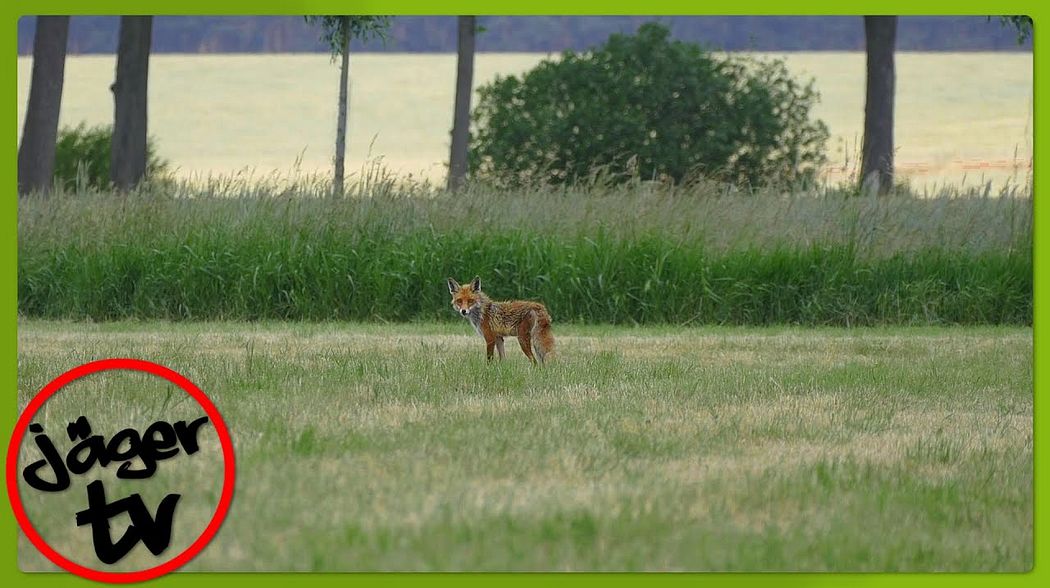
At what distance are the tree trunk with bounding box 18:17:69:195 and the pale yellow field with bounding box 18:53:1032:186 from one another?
1.67 ft

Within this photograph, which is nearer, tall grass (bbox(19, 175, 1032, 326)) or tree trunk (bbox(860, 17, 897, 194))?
tall grass (bbox(19, 175, 1032, 326))

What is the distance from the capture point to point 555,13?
623 centimetres

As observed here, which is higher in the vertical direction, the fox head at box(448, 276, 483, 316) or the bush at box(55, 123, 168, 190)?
the bush at box(55, 123, 168, 190)

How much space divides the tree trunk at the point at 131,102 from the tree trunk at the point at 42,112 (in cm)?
84

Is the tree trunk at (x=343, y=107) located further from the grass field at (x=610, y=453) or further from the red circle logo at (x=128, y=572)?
the red circle logo at (x=128, y=572)

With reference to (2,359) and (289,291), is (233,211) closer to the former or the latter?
(289,291)

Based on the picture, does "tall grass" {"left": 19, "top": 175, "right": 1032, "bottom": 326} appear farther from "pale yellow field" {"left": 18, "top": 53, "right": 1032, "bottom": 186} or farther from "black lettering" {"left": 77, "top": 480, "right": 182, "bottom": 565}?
"black lettering" {"left": 77, "top": 480, "right": 182, "bottom": 565}

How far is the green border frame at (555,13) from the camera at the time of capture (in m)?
4.54

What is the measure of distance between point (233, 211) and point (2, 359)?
6.50 metres

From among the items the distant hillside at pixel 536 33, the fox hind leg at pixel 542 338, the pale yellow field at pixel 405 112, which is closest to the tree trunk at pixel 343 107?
the pale yellow field at pixel 405 112

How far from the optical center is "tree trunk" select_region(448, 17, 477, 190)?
17828 mm

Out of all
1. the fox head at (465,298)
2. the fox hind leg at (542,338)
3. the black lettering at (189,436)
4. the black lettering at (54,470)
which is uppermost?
the fox head at (465,298)

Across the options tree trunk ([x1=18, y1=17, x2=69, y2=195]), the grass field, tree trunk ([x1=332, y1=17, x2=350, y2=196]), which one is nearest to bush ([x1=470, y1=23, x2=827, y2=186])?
tree trunk ([x1=332, y1=17, x2=350, y2=196])

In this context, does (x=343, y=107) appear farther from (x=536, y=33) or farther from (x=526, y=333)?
(x=526, y=333)
